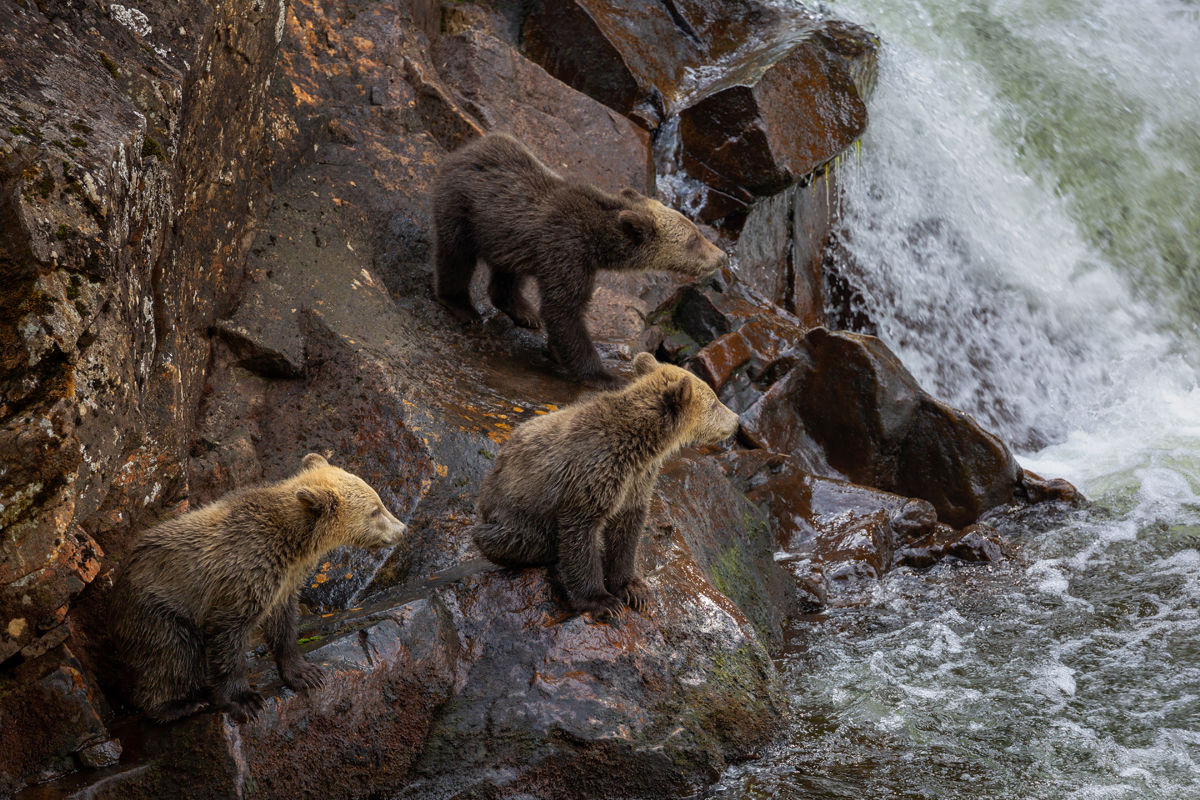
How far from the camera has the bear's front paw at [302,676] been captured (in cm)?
466

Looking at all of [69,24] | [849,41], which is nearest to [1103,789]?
[69,24]

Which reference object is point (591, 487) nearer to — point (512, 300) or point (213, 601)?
point (213, 601)

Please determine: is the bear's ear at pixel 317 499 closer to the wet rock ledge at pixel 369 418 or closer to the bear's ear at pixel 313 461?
the bear's ear at pixel 313 461

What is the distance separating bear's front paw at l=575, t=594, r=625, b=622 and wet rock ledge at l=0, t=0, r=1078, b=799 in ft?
0.18

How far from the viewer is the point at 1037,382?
44.9 feet

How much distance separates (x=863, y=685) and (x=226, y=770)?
161 inches

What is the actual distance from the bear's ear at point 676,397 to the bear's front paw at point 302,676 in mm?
2320

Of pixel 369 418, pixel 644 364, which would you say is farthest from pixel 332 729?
pixel 644 364

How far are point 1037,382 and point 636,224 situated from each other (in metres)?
8.06

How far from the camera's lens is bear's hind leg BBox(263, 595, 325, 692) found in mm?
4668

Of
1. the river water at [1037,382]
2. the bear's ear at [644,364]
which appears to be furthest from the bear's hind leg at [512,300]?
the river water at [1037,382]

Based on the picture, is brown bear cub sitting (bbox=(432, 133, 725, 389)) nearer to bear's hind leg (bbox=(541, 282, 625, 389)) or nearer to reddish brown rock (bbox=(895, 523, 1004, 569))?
bear's hind leg (bbox=(541, 282, 625, 389))

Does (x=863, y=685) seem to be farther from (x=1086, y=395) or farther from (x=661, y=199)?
(x=1086, y=395)

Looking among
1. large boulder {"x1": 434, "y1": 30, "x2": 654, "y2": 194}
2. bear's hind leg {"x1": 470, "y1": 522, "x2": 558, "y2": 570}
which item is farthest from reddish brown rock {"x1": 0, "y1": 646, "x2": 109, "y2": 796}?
large boulder {"x1": 434, "y1": 30, "x2": 654, "y2": 194}
